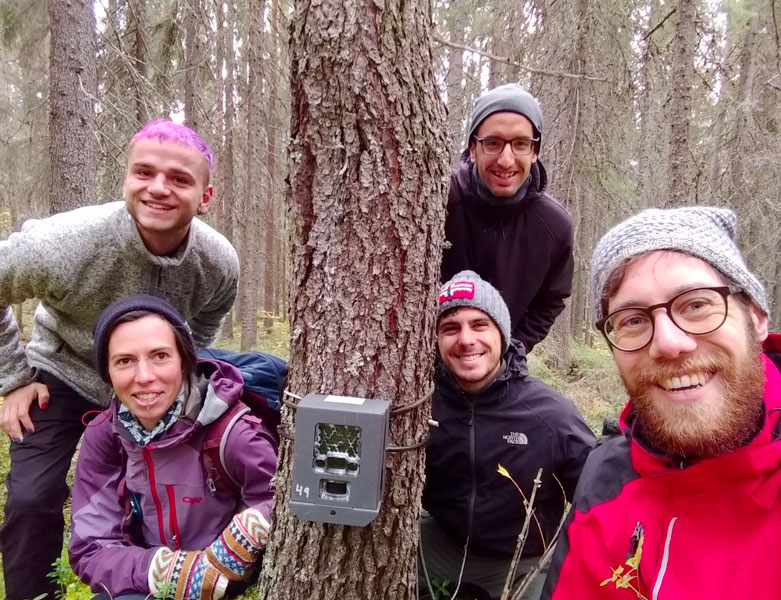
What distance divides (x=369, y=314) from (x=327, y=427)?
378 mm

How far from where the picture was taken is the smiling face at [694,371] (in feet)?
4.89

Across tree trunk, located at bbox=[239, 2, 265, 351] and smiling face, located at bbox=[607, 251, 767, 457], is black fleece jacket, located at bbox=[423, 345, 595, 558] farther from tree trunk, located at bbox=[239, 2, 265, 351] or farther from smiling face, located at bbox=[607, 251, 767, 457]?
tree trunk, located at bbox=[239, 2, 265, 351]

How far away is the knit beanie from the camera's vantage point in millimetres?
2199

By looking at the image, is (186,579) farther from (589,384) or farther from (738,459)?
(589,384)

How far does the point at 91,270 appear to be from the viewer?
2436 mm

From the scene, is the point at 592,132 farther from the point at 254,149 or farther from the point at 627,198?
the point at 254,149

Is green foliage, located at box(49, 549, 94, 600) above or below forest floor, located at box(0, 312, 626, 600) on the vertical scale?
above

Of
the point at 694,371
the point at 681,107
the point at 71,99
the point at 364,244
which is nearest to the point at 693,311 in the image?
the point at 694,371

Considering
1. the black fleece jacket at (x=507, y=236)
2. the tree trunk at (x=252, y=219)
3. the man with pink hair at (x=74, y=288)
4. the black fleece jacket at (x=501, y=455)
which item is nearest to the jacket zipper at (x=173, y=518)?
the man with pink hair at (x=74, y=288)

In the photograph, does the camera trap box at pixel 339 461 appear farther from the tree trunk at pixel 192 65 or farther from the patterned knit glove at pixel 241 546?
the tree trunk at pixel 192 65

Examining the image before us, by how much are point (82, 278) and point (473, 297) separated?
6.28ft

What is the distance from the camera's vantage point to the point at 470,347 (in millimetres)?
2500

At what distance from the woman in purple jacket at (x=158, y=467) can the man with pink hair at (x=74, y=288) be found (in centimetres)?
34

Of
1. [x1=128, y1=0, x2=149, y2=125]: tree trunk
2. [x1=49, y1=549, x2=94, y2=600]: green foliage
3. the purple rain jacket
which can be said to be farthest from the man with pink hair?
[x1=128, y1=0, x2=149, y2=125]: tree trunk
